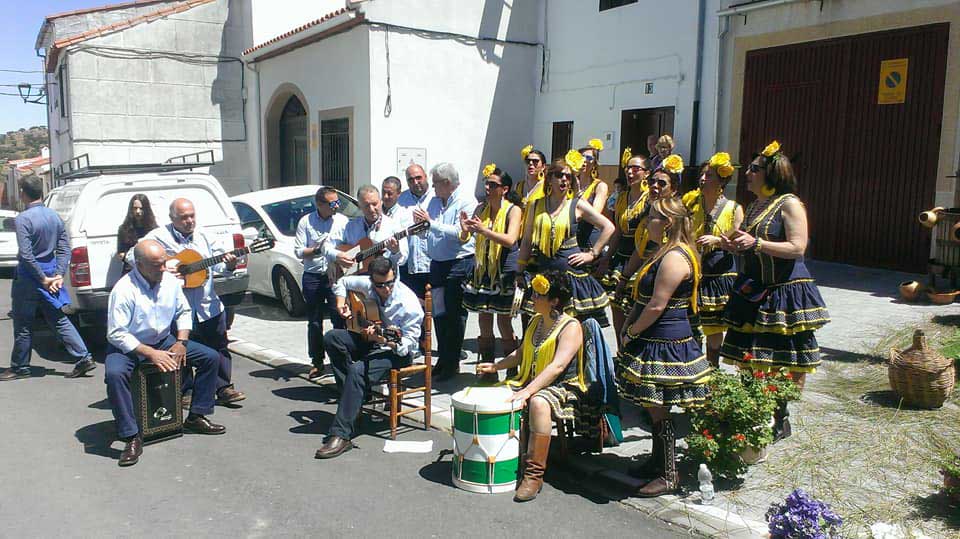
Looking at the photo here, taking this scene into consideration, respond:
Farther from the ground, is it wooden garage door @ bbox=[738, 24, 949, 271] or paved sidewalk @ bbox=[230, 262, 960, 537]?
wooden garage door @ bbox=[738, 24, 949, 271]

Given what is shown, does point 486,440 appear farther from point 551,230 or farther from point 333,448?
point 551,230

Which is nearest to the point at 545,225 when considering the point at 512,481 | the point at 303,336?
the point at 512,481

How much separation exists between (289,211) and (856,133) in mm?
7768

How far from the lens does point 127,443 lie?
5426 mm

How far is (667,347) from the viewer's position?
4637 millimetres

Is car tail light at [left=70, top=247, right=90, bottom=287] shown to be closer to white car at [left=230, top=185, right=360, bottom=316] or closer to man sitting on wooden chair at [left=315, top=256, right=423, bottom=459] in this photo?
white car at [left=230, top=185, right=360, bottom=316]

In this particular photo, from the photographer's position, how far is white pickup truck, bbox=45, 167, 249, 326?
317 inches

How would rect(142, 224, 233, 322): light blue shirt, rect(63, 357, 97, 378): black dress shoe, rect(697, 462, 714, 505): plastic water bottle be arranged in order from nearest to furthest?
rect(697, 462, 714, 505): plastic water bottle
rect(142, 224, 233, 322): light blue shirt
rect(63, 357, 97, 378): black dress shoe

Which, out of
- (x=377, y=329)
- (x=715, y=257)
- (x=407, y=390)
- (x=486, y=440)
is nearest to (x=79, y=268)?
(x=377, y=329)

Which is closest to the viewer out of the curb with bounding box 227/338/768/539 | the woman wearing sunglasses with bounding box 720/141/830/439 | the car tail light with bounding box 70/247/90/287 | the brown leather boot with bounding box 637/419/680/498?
the curb with bounding box 227/338/768/539

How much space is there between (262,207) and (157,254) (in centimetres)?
510

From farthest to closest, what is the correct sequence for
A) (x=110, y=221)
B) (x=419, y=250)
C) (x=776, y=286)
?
(x=110, y=221)
(x=419, y=250)
(x=776, y=286)

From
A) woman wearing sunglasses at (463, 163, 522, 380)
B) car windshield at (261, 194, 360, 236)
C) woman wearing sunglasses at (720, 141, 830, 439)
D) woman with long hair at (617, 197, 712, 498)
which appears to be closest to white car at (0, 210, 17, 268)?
car windshield at (261, 194, 360, 236)

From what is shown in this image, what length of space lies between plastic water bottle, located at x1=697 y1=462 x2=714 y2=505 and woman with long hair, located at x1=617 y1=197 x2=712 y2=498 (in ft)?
0.56
